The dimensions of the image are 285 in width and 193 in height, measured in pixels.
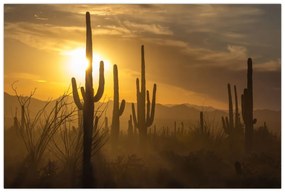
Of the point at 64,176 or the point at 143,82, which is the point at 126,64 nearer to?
the point at 143,82

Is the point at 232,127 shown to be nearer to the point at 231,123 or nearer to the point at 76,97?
the point at 231,123

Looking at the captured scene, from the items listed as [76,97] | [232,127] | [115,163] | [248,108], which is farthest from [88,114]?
[232,127]

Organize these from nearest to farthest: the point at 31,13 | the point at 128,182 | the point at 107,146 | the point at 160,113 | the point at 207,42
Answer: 1. the point at 128,182
2. the point at 31,13
3. the point at 207,42
4. the point at 107,146
5. the point at 160,113

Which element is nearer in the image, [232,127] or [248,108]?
[248,108]

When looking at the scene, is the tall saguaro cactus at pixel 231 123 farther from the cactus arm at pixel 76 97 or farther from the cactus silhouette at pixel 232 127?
the cactus arm at pixel 76 97

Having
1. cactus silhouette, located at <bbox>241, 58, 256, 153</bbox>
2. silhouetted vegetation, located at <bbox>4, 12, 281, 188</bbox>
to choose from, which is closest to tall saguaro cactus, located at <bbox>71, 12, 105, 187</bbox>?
silhouetted vegetation, located at <bbox>4, 12, 281, 188</bbox>

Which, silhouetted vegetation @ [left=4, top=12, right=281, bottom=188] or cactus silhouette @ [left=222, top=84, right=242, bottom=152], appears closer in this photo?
silhouetted vegetation @ [left=4, top=12, right=281, bottom=188]

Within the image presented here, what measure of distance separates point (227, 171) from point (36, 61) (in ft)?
18.3

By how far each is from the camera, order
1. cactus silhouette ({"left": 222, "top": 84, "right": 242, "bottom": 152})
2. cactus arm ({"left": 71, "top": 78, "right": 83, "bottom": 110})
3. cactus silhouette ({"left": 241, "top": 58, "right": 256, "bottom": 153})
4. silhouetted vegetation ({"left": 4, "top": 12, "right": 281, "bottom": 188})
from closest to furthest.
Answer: silhouetted vegetation ({"left": 4, "top": 12, "right": 281, "bottom": 188}) < cactus arm ({"left": 71, "top": 78, "right": 83, "bottom": 110}) < cactus silhouette ({"left": 241, "top": 58, "right": 256, "bottom": 153}) < cactus silhouette ({"left": 222, "top": 84, "right": 242, "bottom": 152})

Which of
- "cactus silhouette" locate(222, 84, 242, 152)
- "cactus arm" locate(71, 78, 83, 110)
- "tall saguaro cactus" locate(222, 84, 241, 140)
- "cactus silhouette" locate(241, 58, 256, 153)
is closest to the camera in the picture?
"cactus arm" locate(71, 78, 83, 110)

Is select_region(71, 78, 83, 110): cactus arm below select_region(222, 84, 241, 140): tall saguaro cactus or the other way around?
the other way around

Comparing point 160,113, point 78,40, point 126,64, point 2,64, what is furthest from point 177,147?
point 160,113

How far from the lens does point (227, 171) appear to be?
12445mm

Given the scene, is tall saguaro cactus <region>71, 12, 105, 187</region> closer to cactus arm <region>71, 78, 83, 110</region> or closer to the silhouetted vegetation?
the silhouetted vegetation
